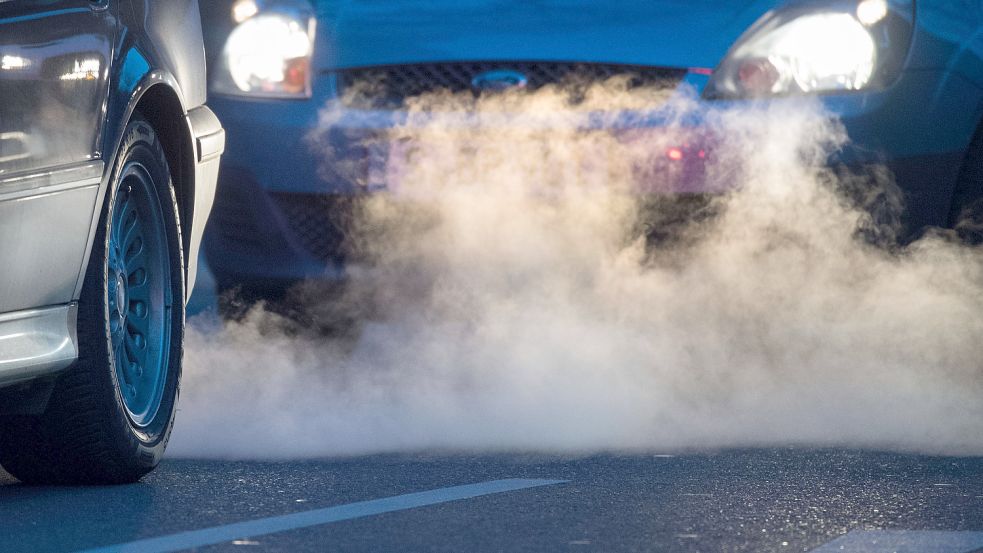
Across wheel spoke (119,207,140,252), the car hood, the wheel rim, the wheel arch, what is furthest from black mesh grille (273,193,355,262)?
wheel spoke (119,207,140,252)

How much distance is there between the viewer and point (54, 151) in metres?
4.21

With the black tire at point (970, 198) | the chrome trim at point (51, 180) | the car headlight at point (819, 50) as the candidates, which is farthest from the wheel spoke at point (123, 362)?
the black tire at point (970, 198)

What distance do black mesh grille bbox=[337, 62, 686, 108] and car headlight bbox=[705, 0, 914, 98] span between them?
21 centimetres

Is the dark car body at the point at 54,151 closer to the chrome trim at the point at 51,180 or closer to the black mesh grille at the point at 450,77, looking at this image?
the chrome trim at the point at 51,180

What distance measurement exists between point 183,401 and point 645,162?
150 cm

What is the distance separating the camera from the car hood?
5.83 m

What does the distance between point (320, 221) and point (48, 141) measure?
5.95 ft

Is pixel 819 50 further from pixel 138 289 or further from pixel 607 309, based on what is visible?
pixel 138 289

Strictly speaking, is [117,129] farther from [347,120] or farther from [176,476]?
[347,120]

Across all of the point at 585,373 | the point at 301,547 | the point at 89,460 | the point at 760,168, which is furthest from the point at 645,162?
the point at 301,547

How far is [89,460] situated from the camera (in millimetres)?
4574

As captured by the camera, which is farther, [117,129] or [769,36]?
[769,36]

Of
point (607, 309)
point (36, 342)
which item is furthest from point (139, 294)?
point (607, 309)

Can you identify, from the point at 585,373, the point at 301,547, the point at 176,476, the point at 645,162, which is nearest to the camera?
the point at 301,547
